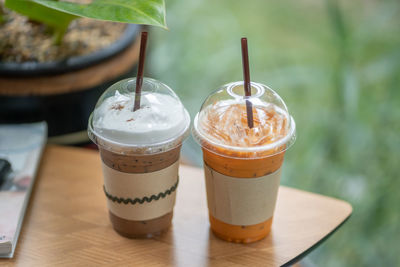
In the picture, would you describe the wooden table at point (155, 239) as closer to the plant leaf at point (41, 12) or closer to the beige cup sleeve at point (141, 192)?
the beige cup sleeve at point (141, 192)

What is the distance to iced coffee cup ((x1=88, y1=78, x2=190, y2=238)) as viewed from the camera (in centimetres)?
75

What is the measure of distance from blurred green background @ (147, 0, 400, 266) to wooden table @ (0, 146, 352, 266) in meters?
0.38

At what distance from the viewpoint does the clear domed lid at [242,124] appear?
29.5 inches

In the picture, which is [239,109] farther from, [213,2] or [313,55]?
[213,2]

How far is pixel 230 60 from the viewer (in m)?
1.81

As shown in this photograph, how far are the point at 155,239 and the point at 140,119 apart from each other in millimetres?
234

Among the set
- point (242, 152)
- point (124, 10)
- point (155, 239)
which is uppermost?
point (124, 10)

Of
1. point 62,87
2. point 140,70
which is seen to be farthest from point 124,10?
point 62,87

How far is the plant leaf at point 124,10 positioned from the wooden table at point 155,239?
1.18ft

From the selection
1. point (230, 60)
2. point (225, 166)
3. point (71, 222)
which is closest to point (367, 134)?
point (230, 60)

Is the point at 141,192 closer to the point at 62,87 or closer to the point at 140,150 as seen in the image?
the point at 140,150

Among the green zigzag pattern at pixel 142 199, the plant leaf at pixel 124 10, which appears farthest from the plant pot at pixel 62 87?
the green zigzag pattern at pixel 142 199

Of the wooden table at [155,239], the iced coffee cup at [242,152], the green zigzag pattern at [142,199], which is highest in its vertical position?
the iced coffee cup at [242,152]

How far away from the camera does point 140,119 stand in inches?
29.6
